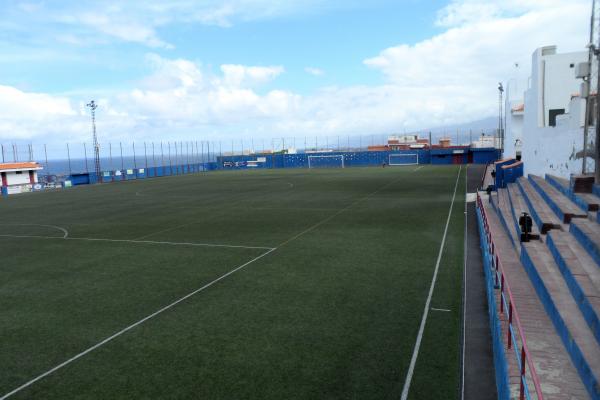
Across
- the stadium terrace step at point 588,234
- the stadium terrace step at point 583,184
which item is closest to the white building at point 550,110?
the stadium terrace step at point 583,184

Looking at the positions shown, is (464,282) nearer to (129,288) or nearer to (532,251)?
(532,251)

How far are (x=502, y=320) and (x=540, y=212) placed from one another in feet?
28.6

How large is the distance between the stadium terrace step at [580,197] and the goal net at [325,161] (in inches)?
2987

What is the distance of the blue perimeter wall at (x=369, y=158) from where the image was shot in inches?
3455

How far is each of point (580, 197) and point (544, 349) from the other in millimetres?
9948

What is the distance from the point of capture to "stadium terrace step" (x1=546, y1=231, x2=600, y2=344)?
7.99 m

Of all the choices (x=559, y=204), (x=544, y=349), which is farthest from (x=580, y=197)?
(x=544, y=349)

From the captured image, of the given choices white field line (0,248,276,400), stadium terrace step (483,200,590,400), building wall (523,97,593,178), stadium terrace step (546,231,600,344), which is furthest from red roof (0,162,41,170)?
stadium terrace step (546,231,600,344)

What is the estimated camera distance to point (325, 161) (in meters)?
99.9

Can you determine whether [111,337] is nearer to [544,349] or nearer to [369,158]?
[544,349]

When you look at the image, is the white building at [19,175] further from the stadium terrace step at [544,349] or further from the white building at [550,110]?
the stadium terrace step at [544,349]

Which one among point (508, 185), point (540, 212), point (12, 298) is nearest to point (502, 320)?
point (540, 212)

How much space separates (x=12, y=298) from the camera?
1352 cm

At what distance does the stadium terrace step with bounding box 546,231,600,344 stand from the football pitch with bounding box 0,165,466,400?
2.50 metres
